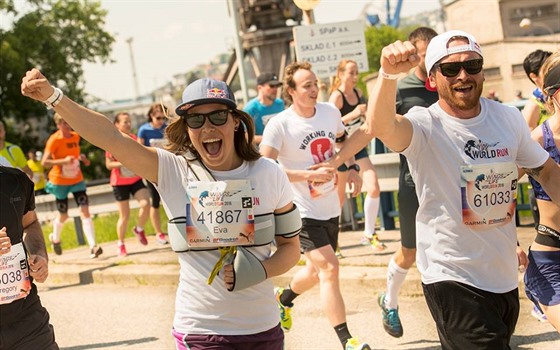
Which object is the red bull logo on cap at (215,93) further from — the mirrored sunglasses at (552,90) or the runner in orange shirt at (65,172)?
the runner in orange shirt at (65,172)

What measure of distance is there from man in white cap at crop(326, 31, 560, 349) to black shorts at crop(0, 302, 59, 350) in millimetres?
1854

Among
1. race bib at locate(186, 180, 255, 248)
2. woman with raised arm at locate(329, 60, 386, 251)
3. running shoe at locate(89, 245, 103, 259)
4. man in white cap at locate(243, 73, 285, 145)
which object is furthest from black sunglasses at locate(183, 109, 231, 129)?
running shoe at locate(89, 245, 103, 259)

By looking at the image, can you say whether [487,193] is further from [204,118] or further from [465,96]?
[204,118]

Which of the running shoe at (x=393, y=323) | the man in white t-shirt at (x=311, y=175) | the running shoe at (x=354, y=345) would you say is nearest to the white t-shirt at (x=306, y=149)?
the man in white t-shirt at (x=311, y=175)

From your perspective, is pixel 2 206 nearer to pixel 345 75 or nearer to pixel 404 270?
pixel 404 270

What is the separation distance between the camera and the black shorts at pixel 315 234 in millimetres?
7699

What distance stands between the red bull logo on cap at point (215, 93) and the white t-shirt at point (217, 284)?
1.12ft

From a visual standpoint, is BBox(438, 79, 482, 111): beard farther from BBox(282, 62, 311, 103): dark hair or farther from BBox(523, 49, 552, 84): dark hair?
BBox(282, 62, 311, 103): dark hair

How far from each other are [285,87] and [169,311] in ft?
10.1

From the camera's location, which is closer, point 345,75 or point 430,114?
point 430,114

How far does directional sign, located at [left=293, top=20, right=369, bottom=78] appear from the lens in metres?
15.1

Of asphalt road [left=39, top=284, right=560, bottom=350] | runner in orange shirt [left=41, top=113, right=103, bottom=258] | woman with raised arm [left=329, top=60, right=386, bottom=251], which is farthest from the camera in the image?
runner in orange shirt [left=41, top=113, right=103, bottom=258]

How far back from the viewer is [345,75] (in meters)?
11.5

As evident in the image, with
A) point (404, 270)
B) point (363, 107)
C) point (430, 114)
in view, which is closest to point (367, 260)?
point (363, 107)
